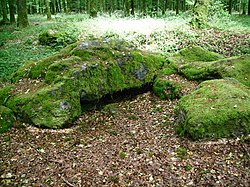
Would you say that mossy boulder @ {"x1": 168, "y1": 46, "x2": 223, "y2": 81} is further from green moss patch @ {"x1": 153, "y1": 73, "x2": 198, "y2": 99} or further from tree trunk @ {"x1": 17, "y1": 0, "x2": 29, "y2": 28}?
tree trunk @ {"x1": 17, "y1": 0, "x2": 29, "y2": 28}

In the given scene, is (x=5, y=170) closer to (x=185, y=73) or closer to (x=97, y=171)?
(x=97, y=171)

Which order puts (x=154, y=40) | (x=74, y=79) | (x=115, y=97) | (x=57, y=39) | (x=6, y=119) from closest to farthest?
(x=6, y=119)
(x=74, y=79)
(x=115, y=97)
(x=154, y=40)
(x=57, y=39)

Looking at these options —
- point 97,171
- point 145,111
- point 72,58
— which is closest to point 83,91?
point 72,58

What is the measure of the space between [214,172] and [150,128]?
7.69 feet

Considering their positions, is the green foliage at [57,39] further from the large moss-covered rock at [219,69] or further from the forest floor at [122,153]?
the forest floor at [122,153]

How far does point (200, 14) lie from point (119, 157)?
1244 centimetres

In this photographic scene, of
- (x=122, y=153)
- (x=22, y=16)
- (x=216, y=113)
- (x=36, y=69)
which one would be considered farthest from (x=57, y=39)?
(x=216, y=113)

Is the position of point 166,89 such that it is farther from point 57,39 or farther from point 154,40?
point 57,39

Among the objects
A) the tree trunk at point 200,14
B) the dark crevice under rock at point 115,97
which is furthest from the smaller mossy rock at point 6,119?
the tree trunk at point 200,14

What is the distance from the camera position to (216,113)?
18.3ft

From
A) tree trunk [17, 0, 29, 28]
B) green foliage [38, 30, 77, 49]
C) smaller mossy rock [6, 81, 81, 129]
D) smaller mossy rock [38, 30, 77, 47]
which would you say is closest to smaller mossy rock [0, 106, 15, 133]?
smaller mossy rock [6, 81, 81, 129]

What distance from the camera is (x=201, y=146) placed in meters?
5.36

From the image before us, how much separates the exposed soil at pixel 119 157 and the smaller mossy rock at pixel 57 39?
27.9ft

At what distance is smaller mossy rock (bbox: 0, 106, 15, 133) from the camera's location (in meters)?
6.44
